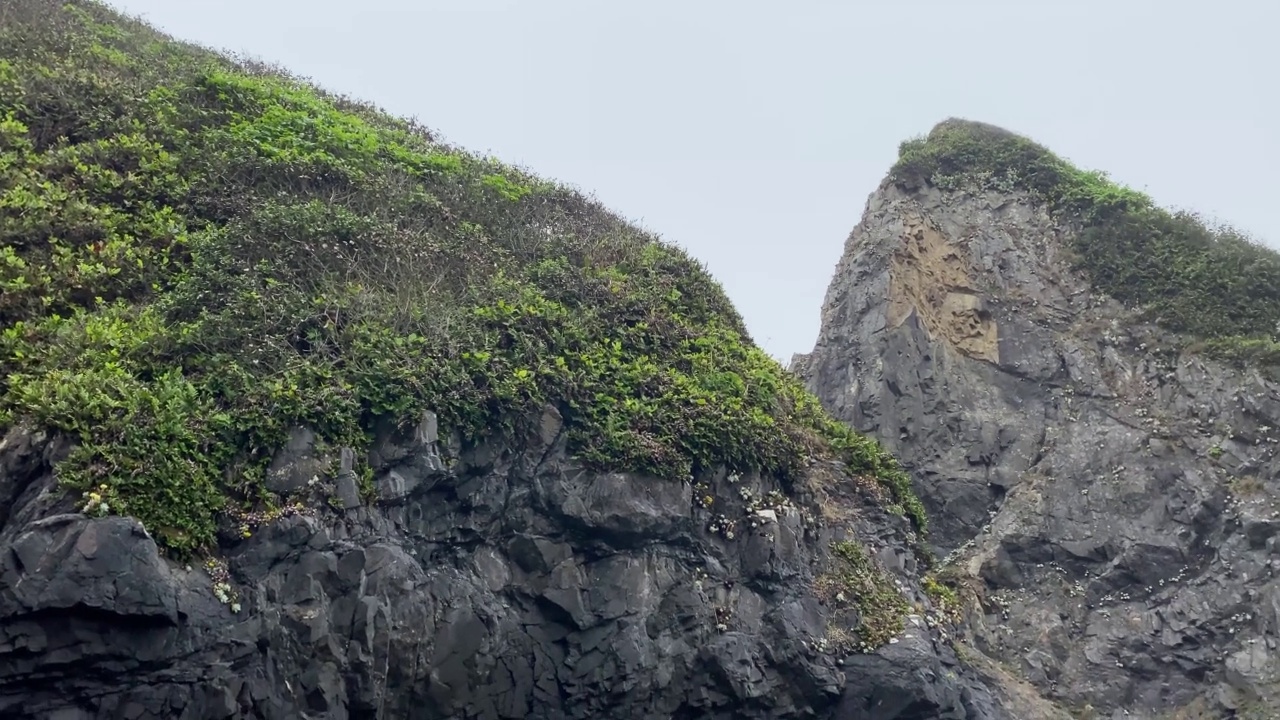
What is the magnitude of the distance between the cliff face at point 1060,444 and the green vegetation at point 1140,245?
22 centimetres

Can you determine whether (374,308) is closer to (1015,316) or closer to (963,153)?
(1015,316)

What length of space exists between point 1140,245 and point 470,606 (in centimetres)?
1569

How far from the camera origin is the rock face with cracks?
7.69 m

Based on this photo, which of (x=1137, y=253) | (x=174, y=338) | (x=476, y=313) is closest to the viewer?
(x=174, y=338)

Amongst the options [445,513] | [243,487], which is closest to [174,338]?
[243,487]

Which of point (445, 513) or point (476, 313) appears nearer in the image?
point (445, 513)

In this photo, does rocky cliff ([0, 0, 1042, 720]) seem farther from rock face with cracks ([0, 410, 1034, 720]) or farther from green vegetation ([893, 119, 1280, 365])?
green vegetation ([893, 119, 1280, 365])

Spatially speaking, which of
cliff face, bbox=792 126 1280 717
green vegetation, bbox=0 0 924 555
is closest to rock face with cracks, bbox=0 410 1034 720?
green vegetation, bbox=0 0 924 555

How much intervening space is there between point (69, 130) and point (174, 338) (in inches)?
197

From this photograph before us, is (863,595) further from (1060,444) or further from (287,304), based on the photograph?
(287,304)

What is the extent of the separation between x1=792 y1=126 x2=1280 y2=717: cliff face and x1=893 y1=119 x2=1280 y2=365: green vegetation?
218 mm

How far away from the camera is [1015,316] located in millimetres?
19375

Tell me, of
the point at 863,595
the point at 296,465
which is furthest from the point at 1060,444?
the point at 296,465

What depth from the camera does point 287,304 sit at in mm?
10953
